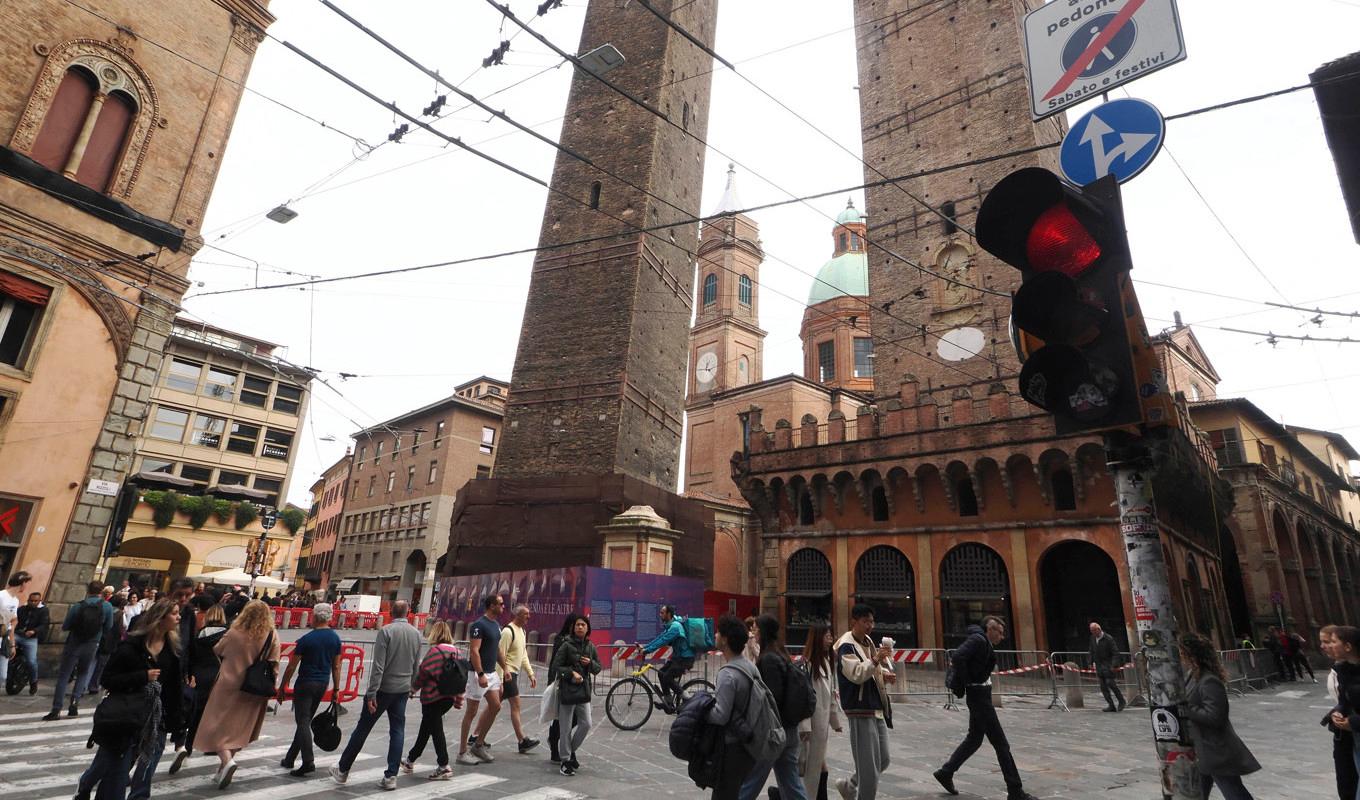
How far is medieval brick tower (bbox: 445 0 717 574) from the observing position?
21.3m

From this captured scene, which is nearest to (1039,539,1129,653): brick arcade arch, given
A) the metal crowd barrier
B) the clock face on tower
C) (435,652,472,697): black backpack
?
the metal crowd barrier

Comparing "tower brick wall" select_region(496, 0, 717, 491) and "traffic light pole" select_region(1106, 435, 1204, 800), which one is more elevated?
"tower brick wall" select_region(496, 0, 717, 491)

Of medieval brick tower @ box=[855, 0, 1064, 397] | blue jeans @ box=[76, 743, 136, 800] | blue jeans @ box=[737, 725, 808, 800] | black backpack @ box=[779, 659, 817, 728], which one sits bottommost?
blue jeans @ box=[76, 743, 136, 800]

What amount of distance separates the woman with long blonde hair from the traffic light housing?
5379 mm

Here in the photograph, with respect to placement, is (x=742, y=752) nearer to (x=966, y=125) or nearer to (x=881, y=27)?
(x=966, y=125)

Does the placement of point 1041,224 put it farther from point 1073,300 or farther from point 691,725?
point 691,725

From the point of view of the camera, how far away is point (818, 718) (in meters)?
5.03

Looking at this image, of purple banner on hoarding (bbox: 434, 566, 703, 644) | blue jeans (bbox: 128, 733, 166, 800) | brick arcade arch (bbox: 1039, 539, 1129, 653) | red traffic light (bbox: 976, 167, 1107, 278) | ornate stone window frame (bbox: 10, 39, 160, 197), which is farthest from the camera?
brick arcade arch (bbox: 1039, 539, 1129, 653)

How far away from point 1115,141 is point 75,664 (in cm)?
1192

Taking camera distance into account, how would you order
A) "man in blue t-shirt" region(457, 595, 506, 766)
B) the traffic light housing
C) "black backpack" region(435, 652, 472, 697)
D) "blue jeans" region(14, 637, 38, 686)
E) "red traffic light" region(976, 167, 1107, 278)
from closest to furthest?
the traffic light housing, "red traffic light" region(976, 167, 1107, 278), "black backpack" region(435, 652, 472, 697), "man in blue t-shirt" region(457, 595, 506, 766), "blue jeans" region(14, 637, 38, 686)

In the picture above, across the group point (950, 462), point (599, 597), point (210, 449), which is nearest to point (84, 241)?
point (599, 597)

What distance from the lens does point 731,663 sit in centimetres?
401

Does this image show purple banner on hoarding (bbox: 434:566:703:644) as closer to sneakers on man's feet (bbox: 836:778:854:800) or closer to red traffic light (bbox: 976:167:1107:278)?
sneakers on man's feet (bbox: 836:778:854:800)

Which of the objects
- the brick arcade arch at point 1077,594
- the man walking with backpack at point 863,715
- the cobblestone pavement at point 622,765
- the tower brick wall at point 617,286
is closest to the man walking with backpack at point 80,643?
the cobblestone pavement at point 622,765
